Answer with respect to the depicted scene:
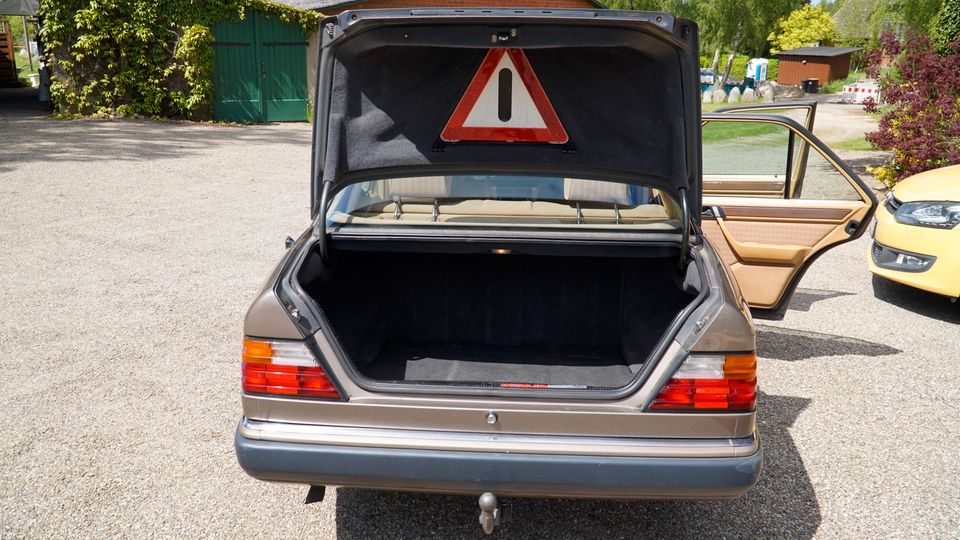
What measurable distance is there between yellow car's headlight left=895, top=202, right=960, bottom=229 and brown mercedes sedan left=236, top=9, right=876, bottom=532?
5.33 feet

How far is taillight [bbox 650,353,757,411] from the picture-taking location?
2521 millimetres

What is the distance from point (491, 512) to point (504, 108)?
1.65m

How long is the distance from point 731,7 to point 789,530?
5117 centimetres

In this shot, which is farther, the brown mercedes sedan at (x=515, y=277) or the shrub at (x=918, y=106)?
the shrub at (x=918, y=106)

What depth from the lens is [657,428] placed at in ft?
8.25

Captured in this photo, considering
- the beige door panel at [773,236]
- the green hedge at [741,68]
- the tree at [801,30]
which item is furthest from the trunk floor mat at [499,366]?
the tree at [801,30]

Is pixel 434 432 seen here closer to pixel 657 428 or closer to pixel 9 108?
pixel 657 428

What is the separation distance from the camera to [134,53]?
1755 centimetres

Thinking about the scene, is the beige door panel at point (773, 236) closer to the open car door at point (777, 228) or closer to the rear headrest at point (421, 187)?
the open car door at point (777, 228)

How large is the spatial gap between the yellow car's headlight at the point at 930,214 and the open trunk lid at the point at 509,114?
145 inches

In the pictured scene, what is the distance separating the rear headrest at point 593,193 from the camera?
11.9ft

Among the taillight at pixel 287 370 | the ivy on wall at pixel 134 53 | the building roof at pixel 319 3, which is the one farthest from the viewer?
the building roof at pixel 319 3

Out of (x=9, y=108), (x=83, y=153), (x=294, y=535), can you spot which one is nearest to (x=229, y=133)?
(x=83, y=153)

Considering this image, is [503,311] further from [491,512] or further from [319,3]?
[319,3]
